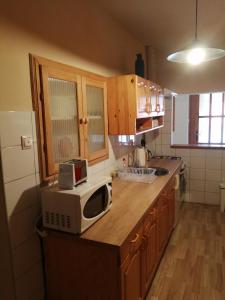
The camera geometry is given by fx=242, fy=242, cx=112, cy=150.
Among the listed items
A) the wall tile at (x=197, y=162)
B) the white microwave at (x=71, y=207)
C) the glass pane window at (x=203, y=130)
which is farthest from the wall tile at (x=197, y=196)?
the white microwave at (x=71, y=207)

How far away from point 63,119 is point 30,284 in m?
1.17

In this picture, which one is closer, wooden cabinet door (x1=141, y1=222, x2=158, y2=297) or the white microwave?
the white microwave

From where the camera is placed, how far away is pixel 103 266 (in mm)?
1463

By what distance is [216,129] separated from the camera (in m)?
5.68

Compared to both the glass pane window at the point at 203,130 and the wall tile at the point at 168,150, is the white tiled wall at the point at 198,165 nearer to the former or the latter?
the wall tile at the point at 168,150

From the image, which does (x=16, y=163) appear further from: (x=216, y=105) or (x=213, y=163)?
(x=216, y=105)

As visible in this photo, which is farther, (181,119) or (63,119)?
(181,119)

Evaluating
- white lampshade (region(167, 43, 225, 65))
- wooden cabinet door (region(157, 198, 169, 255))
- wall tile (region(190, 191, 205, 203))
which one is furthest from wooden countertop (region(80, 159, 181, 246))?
wall tile (region(190, 191, 205, 203))

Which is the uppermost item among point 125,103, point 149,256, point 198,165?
point 125,103

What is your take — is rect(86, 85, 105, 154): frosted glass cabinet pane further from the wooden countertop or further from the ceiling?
the ceiling

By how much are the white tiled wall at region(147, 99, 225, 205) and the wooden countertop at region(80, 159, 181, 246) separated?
139 cm

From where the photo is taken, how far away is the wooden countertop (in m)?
1.49

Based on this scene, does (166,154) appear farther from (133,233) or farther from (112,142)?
(133,233)

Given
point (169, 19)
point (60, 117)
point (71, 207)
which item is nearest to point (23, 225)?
point (71, 207)
